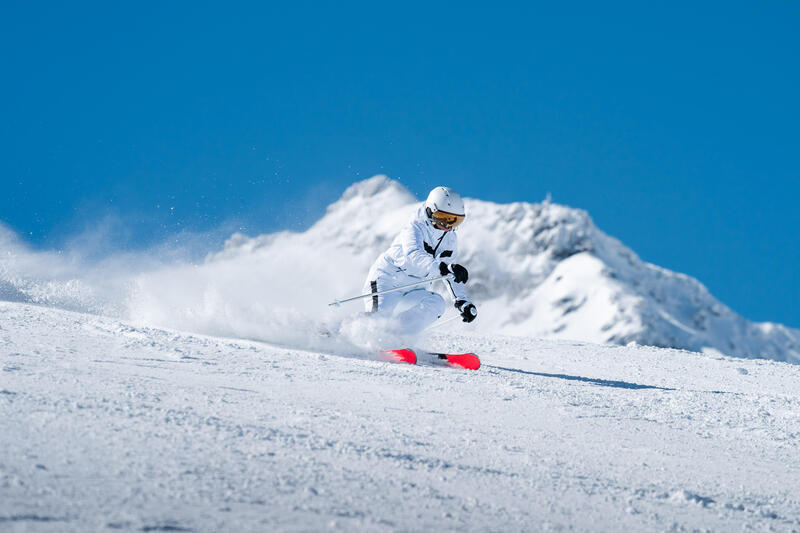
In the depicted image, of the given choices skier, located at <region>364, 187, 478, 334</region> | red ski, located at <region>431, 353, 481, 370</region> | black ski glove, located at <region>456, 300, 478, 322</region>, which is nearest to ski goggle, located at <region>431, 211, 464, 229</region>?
skier, located at <region>364, 187, 478, 334</region>

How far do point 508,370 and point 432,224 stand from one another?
1.62 metres

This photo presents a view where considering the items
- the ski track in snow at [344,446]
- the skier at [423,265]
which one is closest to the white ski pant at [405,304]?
the skier at [423,265]

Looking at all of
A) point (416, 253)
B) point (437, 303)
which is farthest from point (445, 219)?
point (437, 303)

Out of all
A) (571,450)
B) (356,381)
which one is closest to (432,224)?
(356,381)

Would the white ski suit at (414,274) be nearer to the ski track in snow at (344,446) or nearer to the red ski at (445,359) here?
the red ski at (445,359)

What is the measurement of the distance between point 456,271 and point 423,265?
0.46 m

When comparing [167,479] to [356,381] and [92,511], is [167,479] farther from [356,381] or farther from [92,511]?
[356,381]

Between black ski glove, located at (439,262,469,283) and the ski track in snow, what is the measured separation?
1.05 meters

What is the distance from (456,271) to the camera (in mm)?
7414

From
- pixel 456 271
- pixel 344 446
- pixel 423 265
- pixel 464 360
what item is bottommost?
pixel 344 446

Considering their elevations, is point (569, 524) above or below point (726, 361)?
below

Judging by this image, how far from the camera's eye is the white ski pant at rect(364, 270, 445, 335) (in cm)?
782

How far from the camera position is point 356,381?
5500 millimetres

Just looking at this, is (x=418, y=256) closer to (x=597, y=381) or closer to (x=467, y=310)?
(x=467, y=310)
